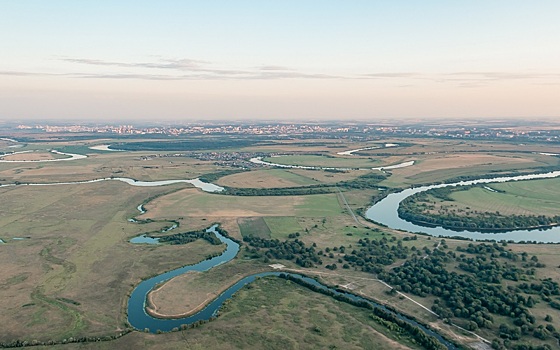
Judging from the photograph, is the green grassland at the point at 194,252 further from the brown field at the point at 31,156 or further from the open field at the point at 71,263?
the brown field at the point at 31,156

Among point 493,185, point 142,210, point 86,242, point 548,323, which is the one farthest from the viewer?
point 493,185

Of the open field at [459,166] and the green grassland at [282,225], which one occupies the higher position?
the open field at [459,166]

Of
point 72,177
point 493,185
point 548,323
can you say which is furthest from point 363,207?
point 72,177

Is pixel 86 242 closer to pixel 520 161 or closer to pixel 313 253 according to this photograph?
pixel 313 253

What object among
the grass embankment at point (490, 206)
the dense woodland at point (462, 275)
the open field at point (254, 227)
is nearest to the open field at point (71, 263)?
the open field at point (254, 227)

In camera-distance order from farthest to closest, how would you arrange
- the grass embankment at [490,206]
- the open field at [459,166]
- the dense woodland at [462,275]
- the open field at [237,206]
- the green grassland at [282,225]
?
the open field at [459,166]
the open field at [237,206]
the grass embankment at [490,206]
the green grassland at [282,225]
the dense woodland at [462,275]

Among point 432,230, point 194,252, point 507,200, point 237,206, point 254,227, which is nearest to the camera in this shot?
point 194,252

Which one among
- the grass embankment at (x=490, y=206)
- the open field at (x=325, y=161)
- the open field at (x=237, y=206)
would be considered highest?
the open field at (x=325, y=161)

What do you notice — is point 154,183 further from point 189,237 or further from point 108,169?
point 189,237

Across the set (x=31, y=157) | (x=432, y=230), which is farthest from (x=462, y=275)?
(x=31, y=157)

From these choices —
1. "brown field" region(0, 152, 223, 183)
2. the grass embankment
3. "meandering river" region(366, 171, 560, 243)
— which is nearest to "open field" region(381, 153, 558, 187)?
the grass embankment

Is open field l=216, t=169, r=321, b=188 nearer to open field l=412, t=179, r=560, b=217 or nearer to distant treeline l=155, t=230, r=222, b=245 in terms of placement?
open field l=412, t=179, r=560, b=217
